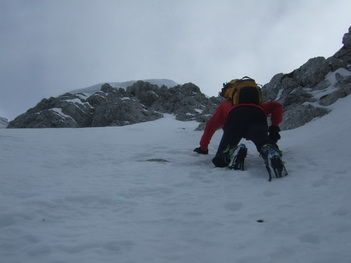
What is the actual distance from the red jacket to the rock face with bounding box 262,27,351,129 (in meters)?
4.61

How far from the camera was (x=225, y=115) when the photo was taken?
353 inches

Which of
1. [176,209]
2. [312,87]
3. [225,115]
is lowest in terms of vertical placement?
[176,209]

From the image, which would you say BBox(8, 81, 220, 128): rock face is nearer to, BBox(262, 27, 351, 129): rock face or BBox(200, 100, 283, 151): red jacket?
BBox(262, 27, 351, 129): rock face

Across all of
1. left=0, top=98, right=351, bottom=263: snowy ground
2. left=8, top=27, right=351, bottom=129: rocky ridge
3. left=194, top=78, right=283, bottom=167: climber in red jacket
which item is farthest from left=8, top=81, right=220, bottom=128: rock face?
left=0, top=98, right=351, bottom=263: snowy ground

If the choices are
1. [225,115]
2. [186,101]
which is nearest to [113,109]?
[186,101]

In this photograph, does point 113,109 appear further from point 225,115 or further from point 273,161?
point 273,161

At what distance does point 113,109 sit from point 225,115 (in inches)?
1732

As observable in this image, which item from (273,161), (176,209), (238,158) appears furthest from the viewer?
(238,158)

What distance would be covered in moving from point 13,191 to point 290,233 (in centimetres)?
450

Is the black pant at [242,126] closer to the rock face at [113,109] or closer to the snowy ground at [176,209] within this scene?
the snowy ground at [176,209]

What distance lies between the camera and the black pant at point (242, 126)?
301 inches

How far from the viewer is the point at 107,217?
4496mm

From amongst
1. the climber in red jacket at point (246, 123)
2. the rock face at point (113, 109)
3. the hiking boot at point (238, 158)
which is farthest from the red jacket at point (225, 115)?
the rock face at point (113, 109)

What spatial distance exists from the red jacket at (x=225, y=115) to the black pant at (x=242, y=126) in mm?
353
